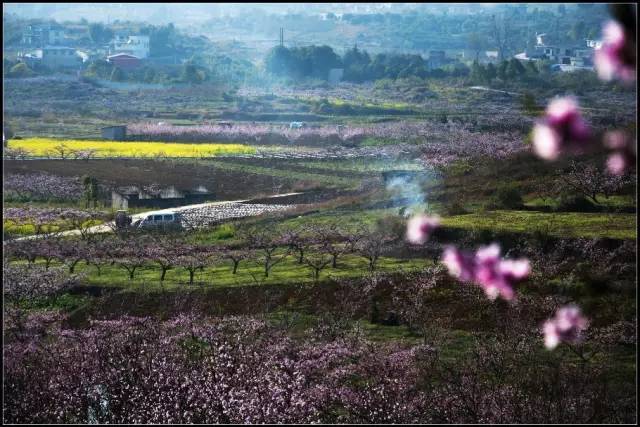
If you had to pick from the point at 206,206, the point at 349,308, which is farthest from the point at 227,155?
the point at 349,308

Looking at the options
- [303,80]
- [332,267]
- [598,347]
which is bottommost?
[303,80]

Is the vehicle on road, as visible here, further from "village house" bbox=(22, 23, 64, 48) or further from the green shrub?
"village house" bbox=(22, 23, 64, 48)

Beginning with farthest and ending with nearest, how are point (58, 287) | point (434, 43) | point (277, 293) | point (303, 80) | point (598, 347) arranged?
point (434, 43), point (303, 80), point (58, 287), point (277, 293), point (598, 347)

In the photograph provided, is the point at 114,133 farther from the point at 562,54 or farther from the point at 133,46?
the point at 133,46

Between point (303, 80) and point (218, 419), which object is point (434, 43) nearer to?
point (303, 80)

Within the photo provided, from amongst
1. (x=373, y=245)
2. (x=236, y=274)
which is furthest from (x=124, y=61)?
(x=236, y=274)

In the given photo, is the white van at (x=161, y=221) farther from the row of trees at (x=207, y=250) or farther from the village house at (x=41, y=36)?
the village house at (x=41, y=36)
